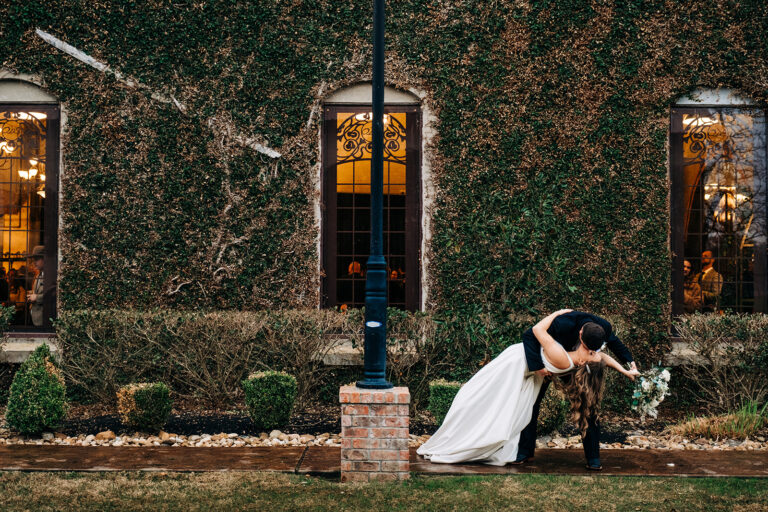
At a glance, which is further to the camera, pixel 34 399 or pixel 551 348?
pixel 34 399

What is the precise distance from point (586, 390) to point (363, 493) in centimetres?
197

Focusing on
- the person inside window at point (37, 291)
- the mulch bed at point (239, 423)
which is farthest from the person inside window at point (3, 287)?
the mulch bed at point (239, 423)

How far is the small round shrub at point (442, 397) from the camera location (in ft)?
23.4

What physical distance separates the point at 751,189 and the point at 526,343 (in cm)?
538

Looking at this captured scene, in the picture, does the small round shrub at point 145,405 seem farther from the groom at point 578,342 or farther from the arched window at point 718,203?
the arched window at point 718,203

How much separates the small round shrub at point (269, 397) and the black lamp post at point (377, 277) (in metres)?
1.99

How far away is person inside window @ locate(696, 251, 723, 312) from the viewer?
31.3 ft

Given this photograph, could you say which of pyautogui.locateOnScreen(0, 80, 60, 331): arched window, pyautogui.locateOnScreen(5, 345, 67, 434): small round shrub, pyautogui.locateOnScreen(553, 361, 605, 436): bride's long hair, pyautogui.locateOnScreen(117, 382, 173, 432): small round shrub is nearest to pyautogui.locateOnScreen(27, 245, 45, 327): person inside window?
pyautogui.locateOnScreen(0, 80, 60, 331): arched window

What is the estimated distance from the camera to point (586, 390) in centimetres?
579

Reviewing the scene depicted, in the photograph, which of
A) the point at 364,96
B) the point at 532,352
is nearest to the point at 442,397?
the point at 532,352

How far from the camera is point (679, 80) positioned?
368 inches

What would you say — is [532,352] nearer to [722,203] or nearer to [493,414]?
[493,414]

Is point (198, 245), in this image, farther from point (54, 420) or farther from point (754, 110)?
point (754, 110)

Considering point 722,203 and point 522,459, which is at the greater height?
point 722,203
